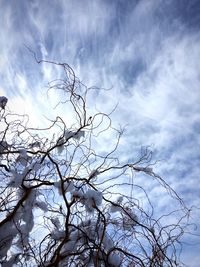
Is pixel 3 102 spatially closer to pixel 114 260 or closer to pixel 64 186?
pixel 64 186

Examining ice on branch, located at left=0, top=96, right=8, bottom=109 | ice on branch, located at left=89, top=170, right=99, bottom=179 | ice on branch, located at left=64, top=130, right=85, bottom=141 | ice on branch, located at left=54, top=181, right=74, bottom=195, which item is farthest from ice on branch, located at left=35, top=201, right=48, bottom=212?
ice on branch, located at left=0, top=96, right=8, bottom=109

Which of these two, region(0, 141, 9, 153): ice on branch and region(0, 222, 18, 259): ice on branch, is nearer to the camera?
region(0, 222, 18, 259): ice on branch

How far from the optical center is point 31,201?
2.88m

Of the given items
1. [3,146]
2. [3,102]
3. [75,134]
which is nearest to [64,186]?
[75,134]

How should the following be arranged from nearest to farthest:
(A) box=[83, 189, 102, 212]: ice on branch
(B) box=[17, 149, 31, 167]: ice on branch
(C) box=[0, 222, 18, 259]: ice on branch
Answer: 1. (C) box=[0, 222, 18, 259]: ice on branch
2. (A) box=[83, 189, 102, 212]: ice on branch
3. (B) box=[17, 149, 31, 167]: ice on branch

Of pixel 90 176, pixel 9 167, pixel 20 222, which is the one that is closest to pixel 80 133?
pixel 90 176

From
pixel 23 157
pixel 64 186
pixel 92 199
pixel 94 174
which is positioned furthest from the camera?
pixel 94 174

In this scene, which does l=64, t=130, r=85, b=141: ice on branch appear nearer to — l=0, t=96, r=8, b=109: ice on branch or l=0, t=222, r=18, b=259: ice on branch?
l=0, t=96, r=8, b=109: ice on branch

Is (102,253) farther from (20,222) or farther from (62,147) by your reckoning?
(62,147)

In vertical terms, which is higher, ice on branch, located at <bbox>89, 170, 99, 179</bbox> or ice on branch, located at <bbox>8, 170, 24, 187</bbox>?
ice on branch, located at <bbox>89, 170, 99, 179</bbox>

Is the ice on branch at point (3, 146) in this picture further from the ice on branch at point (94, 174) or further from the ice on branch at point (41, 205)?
the ice on branch at point (94, 174)

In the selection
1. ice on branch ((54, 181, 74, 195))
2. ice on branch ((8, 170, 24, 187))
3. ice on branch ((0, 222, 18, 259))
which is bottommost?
ice on branch ((0, 222, 18, 259))

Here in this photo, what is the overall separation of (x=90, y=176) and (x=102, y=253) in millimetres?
796

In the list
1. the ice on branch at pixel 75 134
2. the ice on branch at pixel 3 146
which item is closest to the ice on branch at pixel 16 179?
the ice on branch at pixel 3 146
